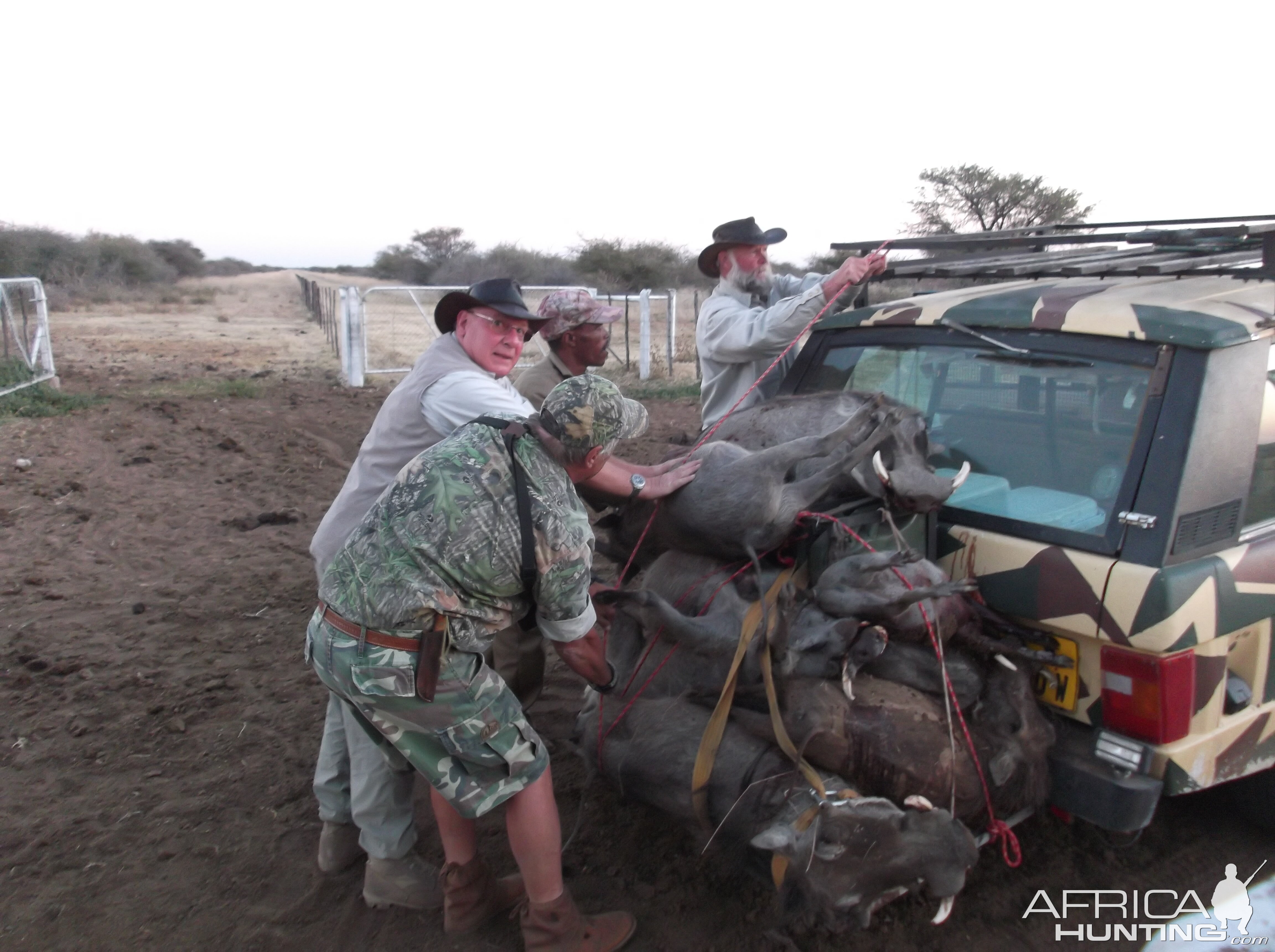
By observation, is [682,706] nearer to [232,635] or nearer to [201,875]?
[201,875]

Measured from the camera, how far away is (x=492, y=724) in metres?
2.37

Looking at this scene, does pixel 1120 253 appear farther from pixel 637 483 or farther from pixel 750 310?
pixel 637 483

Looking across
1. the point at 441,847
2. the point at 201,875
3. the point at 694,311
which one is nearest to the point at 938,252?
the point at 441,847

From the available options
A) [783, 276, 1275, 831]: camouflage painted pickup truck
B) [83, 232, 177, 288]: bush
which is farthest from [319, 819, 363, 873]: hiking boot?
[83, 232, 177, 288]: bush

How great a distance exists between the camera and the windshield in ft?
8.72

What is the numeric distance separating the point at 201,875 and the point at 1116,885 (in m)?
2.87

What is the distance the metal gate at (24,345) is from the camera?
38.1ft

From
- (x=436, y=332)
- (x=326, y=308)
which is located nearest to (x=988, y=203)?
(x=436, y=332)

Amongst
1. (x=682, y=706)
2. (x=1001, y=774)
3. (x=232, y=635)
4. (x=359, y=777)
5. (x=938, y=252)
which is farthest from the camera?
(x=938, y=252)

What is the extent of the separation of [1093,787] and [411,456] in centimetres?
213

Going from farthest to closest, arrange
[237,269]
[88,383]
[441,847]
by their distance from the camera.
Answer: [237,269] < [88,383] < [441,847]

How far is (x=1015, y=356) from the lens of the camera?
9.75 ft

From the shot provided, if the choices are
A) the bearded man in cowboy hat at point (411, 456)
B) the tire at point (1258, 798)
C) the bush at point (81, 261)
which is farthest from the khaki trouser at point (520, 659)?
the bush at point (81, 261)

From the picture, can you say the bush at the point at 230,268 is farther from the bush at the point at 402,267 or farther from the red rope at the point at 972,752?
the red rope at the point at 972,752
